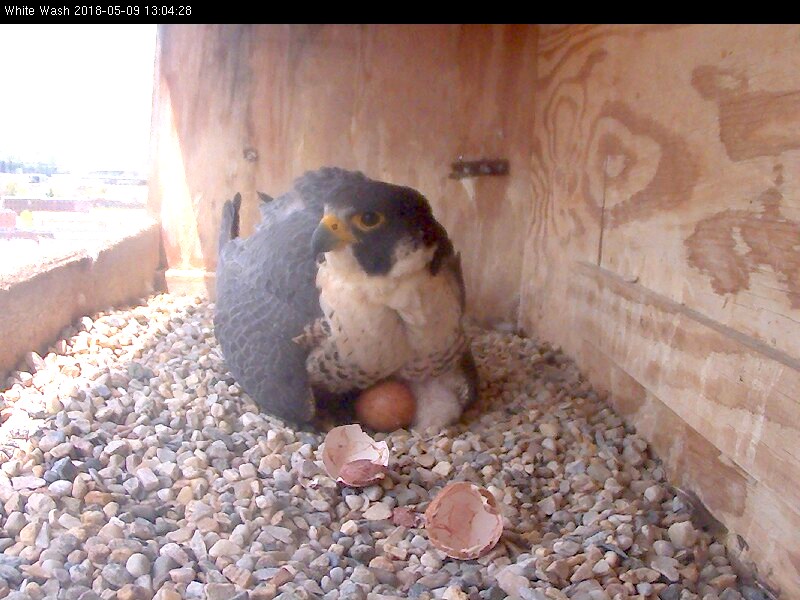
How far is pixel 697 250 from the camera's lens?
1.86m

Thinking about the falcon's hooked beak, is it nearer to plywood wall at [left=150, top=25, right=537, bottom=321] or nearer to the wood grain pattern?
the wood grain pattern

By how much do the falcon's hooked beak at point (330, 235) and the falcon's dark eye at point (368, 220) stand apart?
32mm

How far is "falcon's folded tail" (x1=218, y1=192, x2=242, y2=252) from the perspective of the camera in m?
2.97

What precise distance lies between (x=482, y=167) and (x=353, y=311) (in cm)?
141

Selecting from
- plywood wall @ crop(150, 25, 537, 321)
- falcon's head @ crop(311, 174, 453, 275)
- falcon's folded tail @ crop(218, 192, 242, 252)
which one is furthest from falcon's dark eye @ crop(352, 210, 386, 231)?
plywood wall @ crop(150, 25, 537, 321)

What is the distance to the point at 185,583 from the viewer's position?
1.42 m

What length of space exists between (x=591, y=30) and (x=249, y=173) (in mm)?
1634

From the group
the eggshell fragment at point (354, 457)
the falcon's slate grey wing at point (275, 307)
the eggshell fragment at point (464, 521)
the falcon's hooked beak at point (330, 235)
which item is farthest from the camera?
the falcon's slate grey wing at point (275, 307)

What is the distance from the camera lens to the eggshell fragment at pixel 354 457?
1830mm

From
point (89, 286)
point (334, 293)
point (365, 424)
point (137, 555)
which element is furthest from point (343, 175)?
point (137, 555)

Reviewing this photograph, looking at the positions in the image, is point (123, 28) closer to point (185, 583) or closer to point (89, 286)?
point (185, 583)

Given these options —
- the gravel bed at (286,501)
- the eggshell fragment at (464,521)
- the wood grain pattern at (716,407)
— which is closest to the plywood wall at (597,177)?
the wood grain pattern at (716,407)

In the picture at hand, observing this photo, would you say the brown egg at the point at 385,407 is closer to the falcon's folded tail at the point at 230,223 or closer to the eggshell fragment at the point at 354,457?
the eggshell fragment at the point at 354,457

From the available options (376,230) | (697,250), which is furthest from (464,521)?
(697,250)
